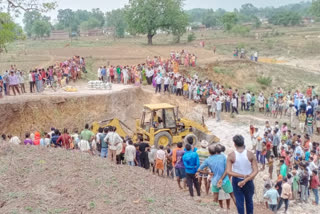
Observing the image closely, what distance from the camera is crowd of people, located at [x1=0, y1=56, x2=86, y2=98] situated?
809 inches

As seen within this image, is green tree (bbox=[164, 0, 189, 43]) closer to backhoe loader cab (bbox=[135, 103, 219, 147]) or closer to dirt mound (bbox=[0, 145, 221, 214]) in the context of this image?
backhoe loader cab (bbox=[135, 103, 219, 147])

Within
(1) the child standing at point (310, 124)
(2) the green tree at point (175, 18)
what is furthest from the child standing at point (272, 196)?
(2) the green tree at point (175, 18)

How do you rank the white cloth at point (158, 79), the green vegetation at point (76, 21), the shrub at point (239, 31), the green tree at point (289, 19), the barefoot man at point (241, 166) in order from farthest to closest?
the green vegetation at point (76, 21) → the green tree at point (289, 19) → the shrub at point (239, 31) → the white cloth at point (158, 79) → the barefoot man at point (241, 166)

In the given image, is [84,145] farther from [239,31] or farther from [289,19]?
[289,19]

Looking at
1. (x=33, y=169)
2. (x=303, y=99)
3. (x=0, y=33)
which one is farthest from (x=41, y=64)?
(x=33, y=169)

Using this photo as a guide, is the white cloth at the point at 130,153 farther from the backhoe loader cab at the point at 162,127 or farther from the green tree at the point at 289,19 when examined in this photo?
the green tree at the point at 289,19

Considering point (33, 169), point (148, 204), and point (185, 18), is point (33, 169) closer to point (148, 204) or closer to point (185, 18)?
point (148, 204)

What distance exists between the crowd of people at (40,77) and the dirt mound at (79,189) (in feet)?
34.6

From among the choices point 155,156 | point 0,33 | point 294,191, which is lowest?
point 294,191

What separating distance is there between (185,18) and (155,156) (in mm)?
37639

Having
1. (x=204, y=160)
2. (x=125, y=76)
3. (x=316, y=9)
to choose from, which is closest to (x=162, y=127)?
(x=204, y=160)

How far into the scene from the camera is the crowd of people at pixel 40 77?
2055 cm

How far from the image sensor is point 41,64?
1277 inches

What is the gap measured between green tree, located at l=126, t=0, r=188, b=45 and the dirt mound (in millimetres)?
37851
